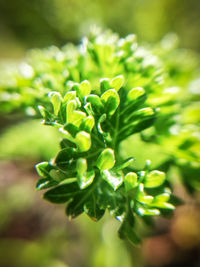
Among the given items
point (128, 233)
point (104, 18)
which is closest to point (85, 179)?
point (128, 233)

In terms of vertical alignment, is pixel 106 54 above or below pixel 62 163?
above

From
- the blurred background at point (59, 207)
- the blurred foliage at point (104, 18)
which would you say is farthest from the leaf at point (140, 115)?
the blurred foliage at point (104, 18)

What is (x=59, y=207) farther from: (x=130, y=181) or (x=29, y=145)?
(x=130, y=181)

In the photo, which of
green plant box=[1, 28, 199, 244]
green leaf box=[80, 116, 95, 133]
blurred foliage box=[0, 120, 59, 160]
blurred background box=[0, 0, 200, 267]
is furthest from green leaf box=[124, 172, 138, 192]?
blurred foliage box=[0, 120, 59, 160]

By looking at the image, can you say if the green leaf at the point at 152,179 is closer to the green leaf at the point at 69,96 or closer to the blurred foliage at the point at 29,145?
the green leaf at the point at 69,96

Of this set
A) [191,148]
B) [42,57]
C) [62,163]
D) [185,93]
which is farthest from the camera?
[185,93]

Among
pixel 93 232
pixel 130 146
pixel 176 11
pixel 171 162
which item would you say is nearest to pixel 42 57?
pixel 130 146

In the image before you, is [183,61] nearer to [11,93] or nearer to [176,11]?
[11,93]
